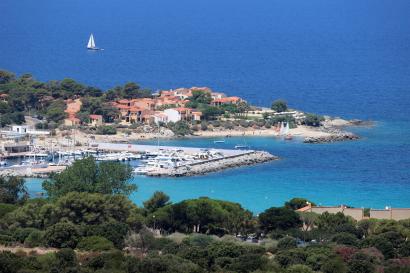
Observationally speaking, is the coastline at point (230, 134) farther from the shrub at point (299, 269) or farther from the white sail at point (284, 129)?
the shrub at point (299, 269)

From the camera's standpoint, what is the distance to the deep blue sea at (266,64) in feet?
130

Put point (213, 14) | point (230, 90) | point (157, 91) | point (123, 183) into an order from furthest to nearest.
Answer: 1. point (213, 14)
2. point (230, 90)
3. point (157, 91)
4. point (123, 183)

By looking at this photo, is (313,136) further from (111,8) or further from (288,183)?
(111,8)

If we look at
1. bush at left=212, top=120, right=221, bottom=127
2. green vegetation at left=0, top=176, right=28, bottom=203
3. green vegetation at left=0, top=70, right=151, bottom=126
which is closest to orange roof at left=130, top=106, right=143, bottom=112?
green vegetation at left=0, top=70, right=151, bottom=126

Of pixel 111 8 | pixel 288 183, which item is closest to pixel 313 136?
pixel 288 183

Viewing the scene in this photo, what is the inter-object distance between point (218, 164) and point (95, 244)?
15702 mm

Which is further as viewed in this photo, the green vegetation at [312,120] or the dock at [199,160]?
the green vegetation at [312,120]

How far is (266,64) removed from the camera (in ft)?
244

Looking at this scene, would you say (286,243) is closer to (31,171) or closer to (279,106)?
(31,171)

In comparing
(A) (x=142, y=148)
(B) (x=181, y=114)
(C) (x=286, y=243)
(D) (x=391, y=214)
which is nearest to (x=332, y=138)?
(B) (x=181, y=114)

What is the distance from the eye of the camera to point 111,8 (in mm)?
134875

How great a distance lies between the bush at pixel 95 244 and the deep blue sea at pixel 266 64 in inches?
406

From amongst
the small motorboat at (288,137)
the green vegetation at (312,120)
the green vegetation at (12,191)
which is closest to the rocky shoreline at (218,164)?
the small motorboat at (288,137)

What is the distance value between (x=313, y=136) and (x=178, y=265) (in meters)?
23.0
